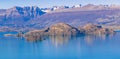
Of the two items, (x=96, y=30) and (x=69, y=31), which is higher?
(x=69, y=31)

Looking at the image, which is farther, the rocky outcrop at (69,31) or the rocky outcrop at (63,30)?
the rocky outcrop at (63,30)

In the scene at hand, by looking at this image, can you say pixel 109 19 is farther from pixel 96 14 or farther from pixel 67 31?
pixel 67 31

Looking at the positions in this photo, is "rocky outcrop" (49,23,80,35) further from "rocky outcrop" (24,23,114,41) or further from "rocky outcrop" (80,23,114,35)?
"rocky outcrop" (80,23,114,35)

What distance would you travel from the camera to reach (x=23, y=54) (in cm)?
4584

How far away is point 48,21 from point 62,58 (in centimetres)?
15593

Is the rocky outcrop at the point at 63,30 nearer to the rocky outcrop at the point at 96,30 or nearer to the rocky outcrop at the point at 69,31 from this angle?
the rocky outcrop at the point at 69,31

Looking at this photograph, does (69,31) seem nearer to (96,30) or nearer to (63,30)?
(63,30)

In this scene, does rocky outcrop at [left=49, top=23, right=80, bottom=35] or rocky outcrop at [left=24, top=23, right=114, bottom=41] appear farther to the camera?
rocky outcrop at [left=49, top=23, right=80, bottom=35]

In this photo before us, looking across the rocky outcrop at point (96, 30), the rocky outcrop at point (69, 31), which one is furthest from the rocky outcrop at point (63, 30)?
the rocky outcrop at point (96, 30)

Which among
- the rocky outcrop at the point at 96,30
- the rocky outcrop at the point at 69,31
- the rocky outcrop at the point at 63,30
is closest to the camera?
the rocky outcrop at the point at 69,31

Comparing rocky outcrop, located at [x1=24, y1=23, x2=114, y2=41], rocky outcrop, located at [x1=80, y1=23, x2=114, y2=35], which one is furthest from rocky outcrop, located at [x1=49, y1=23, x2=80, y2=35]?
rocky outcrop, located at [x1=80, y1=23, x2=114, y2=35]

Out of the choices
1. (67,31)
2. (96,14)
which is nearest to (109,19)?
(96,14)

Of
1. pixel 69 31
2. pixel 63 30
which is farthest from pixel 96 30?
pixel 63 30

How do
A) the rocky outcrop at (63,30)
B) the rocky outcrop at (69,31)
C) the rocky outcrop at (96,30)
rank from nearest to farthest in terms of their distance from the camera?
the rocky outcrop at (69,31), the rocky outcrop at (63,30), the rocky outcrop at (96,30)
